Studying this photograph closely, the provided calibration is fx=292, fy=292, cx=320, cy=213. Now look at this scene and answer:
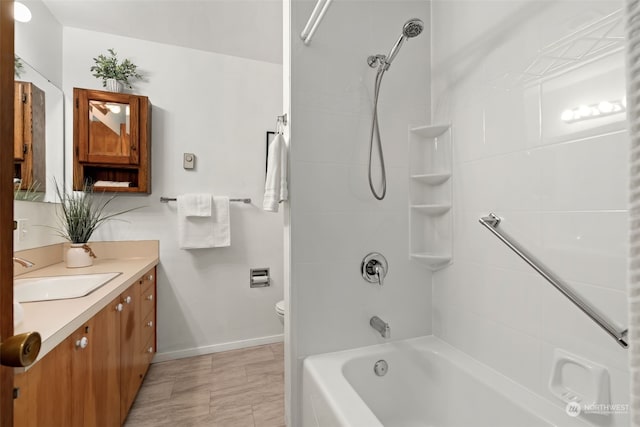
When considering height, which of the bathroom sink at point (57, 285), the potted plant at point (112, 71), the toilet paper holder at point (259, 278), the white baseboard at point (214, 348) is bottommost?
the white baseboard at point (214, 348)

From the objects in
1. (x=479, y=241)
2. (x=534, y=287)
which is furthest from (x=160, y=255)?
(x=534, y=287)

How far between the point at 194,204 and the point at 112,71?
1.14 meters

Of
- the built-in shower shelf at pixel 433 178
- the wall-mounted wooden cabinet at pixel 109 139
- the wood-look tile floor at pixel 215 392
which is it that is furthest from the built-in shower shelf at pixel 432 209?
the wall-mounted wooden cabinet at pixel 109 139

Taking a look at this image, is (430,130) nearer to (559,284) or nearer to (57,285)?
(559,284)

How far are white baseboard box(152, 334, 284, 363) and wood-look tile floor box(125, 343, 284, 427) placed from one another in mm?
45

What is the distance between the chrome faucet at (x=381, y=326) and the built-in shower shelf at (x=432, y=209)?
59 centimetres

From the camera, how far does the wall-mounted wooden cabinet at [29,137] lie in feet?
5.26

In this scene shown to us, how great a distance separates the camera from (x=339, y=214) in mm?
1418

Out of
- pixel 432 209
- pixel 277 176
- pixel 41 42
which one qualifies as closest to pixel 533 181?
pixel 432 209

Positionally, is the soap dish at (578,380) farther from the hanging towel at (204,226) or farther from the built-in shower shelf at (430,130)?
the hanging towel at (204,226)

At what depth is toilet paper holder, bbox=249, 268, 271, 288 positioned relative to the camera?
103 inches

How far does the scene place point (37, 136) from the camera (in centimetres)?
182

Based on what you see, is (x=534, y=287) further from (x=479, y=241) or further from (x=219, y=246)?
(x=219, y=246)

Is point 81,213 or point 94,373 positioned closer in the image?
point 94,373
